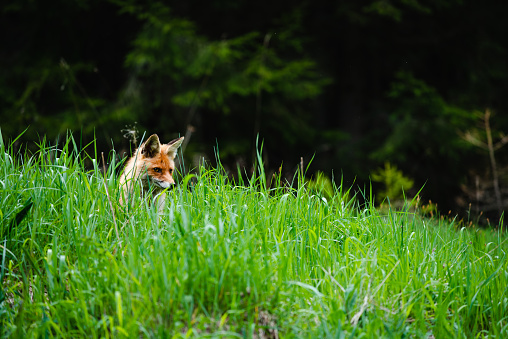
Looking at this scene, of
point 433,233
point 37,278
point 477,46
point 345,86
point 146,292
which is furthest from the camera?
point 345,86

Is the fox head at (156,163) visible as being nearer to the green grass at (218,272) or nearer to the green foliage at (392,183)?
the green grass at (218,272)

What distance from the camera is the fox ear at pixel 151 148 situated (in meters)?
3.93

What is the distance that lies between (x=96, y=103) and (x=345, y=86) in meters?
6.45

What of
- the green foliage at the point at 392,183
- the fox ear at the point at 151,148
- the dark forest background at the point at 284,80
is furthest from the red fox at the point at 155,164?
the dark forest background at the point at 284,80

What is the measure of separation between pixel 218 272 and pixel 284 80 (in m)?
8.03

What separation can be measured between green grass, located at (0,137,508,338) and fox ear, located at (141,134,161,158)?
780mm

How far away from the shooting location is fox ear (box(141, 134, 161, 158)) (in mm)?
3932

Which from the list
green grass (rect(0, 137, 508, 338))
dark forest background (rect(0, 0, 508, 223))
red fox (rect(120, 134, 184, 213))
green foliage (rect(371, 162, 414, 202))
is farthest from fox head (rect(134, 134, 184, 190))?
dark forest background (rect(0, 0, 508, 223))

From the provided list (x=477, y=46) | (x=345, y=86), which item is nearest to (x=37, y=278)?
(x=345, y=86)

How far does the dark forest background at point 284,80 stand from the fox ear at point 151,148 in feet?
14.2

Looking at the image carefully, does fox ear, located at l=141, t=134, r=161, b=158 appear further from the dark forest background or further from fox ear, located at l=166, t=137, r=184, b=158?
the dark forest background

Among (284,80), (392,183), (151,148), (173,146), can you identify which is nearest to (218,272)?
(151,148)

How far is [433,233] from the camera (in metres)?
3.44

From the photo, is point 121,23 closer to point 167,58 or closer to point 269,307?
point 167,58
